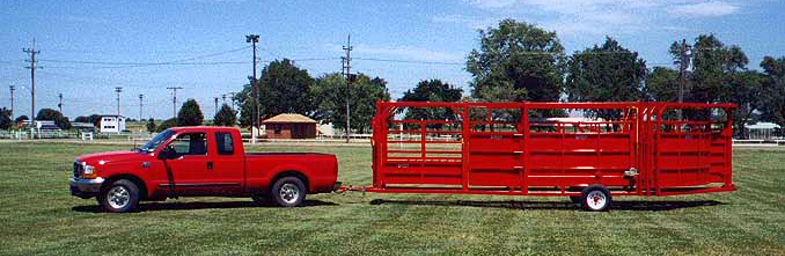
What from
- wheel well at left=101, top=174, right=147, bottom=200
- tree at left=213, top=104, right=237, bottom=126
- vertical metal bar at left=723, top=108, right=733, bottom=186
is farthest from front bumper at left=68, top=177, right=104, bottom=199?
tree at left=213, top=104, right=237, bottom=126

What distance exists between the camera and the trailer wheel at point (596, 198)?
57.7 feet

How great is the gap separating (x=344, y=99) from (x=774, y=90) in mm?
58797

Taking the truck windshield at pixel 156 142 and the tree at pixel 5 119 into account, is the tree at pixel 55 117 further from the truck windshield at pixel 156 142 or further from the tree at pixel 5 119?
the truck windshield at pixel 156 142

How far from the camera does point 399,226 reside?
47.9 ft

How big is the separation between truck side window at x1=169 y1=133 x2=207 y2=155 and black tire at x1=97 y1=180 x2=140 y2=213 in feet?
3.92

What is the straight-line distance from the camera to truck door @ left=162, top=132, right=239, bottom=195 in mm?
17031

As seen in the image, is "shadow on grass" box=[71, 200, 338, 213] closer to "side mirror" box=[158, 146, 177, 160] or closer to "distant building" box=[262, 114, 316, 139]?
"side mirror" box=[158, 146, 177, 160]

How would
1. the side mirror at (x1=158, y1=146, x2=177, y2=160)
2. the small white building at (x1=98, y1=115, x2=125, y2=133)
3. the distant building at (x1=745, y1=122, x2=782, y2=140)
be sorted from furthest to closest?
the small white building at (x1=98, y1=115, x2=125, y2=133), the distant building at (x1=745, y1=122, x2=782, y2=140), the side mirror at (x1=158, y1=146, x2=177, y2=160)

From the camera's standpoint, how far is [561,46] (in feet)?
369

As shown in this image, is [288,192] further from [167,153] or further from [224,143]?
[167,153]

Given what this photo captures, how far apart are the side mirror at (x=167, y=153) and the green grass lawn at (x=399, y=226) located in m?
1.08

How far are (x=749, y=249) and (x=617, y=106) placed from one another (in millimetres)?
5903

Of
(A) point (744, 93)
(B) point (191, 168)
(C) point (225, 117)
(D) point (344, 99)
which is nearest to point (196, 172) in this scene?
(B) point (191, 168)

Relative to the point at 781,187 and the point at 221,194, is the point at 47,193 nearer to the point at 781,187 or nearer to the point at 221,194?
the point at 221,194
